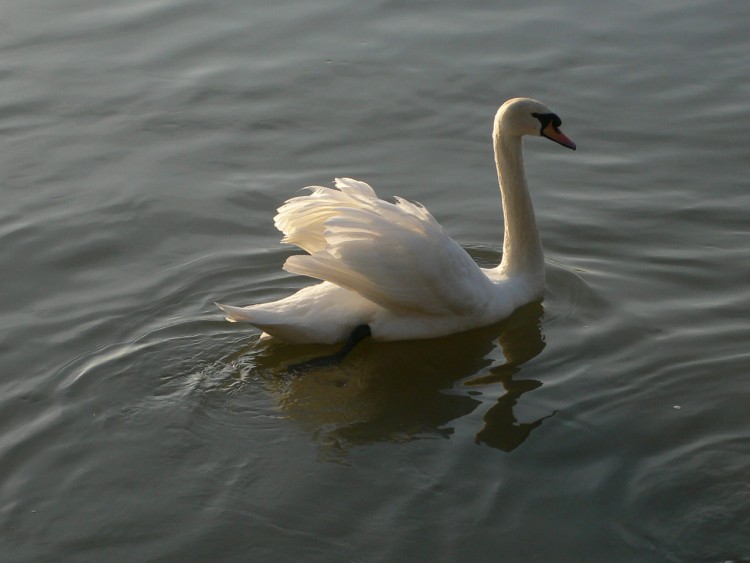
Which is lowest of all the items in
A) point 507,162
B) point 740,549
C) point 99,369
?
point 740,549

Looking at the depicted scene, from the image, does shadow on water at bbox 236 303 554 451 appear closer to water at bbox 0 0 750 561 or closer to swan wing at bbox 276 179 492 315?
water at bbox 0 0 750 561

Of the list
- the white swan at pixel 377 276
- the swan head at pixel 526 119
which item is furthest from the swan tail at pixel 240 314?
the swan head at pixel 526 119

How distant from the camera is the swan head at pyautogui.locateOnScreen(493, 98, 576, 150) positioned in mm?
8086

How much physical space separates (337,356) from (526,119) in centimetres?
198

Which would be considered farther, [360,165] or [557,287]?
[360,165]

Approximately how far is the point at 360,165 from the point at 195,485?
435cm

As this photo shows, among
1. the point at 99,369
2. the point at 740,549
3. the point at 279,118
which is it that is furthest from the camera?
the point at 279,118

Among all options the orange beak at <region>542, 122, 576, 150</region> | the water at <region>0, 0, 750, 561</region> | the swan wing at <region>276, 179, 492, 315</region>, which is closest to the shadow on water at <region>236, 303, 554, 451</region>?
the water at <region>0, 0, 750, 561</region>

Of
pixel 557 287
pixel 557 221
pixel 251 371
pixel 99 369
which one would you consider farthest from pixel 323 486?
pixel 557 221

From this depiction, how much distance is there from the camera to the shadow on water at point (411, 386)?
6.80m

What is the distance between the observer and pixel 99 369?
736cm

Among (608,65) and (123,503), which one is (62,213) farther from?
(608,65)

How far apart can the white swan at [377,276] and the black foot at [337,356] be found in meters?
0.01

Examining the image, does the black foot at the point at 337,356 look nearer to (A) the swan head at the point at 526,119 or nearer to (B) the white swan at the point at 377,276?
(B) the white swan at the point at 377,276
